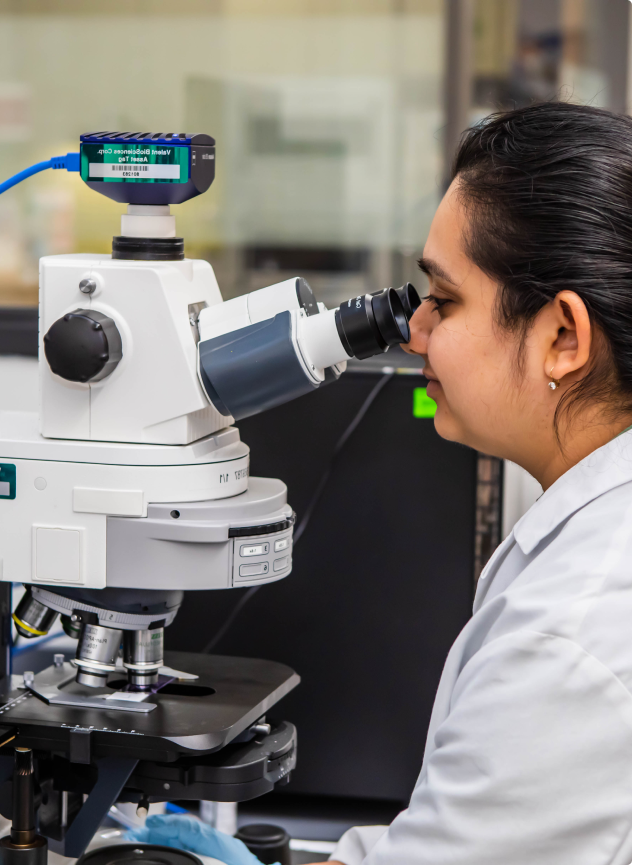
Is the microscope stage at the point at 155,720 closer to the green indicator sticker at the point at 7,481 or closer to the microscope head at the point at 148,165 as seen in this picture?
the green indicator sticker at the point at 7,481

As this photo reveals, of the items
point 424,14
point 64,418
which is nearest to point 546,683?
point 64,418

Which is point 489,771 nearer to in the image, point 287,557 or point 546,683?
point 546,683

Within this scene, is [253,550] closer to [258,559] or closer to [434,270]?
[258,559]

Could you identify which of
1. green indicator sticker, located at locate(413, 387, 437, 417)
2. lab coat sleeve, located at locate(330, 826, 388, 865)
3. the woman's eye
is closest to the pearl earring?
the woman's eye

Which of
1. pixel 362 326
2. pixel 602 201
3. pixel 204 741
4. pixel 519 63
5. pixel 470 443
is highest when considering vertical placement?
pixel 519 63

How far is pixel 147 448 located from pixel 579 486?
404 millimetres

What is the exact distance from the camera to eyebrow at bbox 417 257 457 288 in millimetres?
808

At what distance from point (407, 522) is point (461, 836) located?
730mm

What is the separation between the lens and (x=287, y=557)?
972 mm

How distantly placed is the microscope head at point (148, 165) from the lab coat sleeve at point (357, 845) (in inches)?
25.1

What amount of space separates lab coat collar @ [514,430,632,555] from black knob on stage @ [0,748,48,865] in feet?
1.74

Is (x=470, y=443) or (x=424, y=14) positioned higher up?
(x=424, y=14)

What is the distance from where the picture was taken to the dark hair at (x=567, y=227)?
742 mm

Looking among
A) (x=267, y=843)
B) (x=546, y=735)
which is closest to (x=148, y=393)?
(x=546, y=735)
